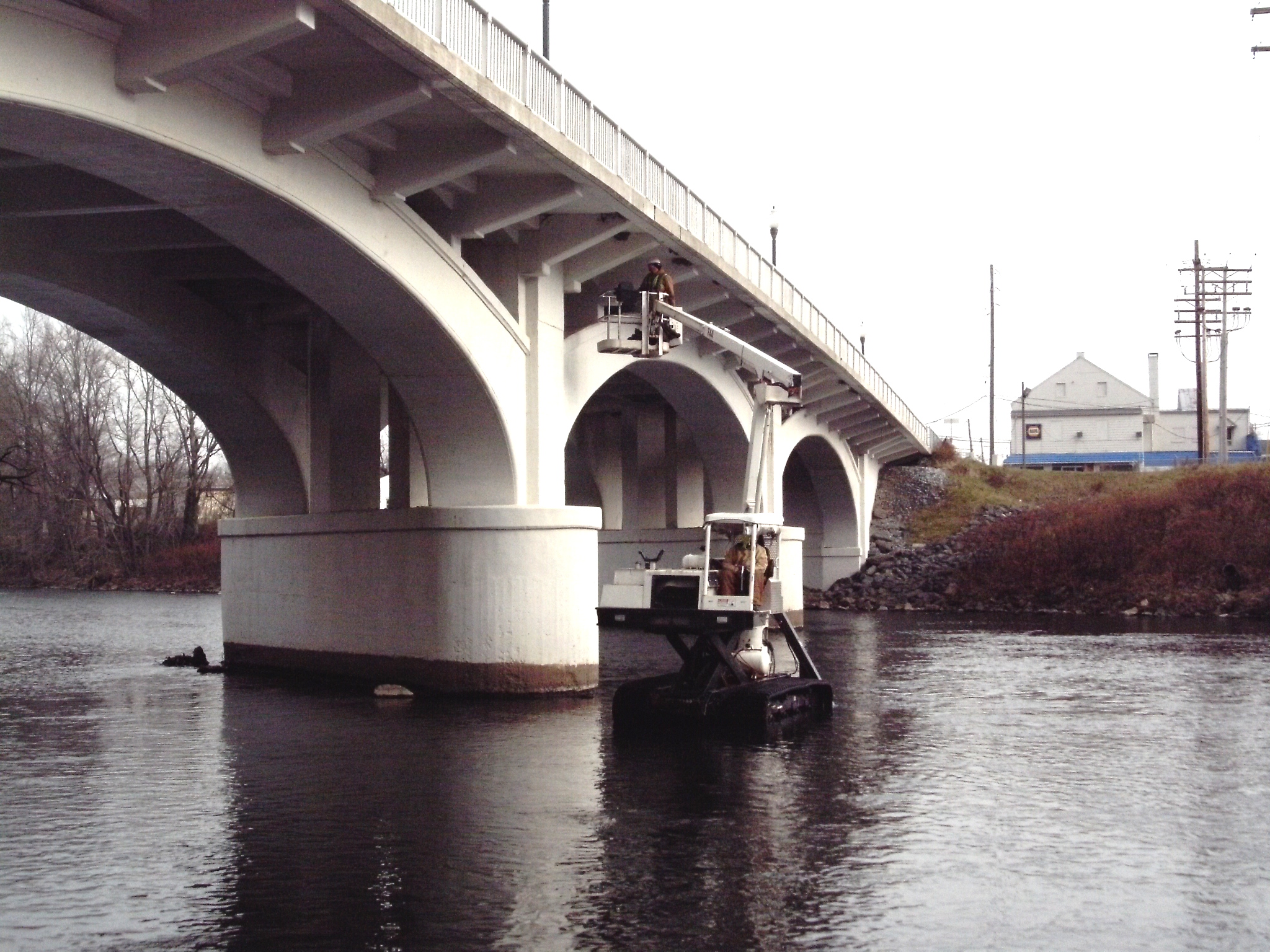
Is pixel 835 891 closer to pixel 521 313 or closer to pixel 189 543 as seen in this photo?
pixel 521 313

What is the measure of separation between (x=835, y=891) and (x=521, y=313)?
15282mm

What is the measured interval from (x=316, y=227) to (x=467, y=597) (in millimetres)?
7027

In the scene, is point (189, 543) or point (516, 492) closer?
point (516, 492)

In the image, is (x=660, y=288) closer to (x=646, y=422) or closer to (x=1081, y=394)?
(x=646, y=422)

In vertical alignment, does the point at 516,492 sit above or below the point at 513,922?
above

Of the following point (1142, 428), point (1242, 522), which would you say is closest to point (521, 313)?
point (1242, 522)

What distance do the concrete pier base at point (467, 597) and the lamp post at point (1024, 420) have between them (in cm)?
7219

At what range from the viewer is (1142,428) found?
107062 mm

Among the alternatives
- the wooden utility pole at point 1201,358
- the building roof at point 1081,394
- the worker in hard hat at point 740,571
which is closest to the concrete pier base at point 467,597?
the worker in hard hat at point 740,571

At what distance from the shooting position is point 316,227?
2028 centimetres

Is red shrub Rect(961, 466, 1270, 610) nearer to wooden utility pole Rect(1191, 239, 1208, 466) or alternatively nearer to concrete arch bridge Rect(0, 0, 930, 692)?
wooden utility pole Rect(1191, 239, 1208, 466)

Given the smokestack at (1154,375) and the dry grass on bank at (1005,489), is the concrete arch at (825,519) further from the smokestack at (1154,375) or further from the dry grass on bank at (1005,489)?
the smokestack at (1154,375)

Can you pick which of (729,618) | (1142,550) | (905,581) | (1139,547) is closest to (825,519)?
(905,581)

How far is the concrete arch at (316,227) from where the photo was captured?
15.7m
